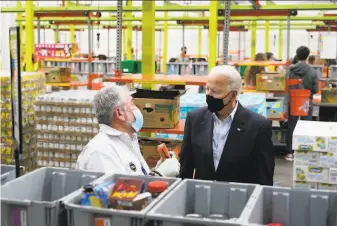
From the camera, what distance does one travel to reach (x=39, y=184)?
2.43 meters

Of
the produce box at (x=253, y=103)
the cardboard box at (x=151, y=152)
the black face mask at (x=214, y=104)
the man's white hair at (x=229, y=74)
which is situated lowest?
the cardboard box at (x=151, y=152)

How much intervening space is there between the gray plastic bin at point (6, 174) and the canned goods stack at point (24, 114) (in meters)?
3.21

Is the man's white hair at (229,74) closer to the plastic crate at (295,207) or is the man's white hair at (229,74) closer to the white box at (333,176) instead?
the white box at (333,176)

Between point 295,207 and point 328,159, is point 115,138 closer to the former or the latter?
point 295,207

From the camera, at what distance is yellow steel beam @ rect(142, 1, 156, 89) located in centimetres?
598

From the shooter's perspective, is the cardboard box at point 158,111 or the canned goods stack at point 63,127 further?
the canned goods stack at point 63,127

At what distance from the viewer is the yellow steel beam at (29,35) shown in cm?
988

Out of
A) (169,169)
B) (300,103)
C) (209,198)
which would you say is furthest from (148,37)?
(209,198)

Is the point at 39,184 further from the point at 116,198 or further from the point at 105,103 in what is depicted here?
the point at 105,103

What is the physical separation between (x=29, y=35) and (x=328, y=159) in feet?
26.7

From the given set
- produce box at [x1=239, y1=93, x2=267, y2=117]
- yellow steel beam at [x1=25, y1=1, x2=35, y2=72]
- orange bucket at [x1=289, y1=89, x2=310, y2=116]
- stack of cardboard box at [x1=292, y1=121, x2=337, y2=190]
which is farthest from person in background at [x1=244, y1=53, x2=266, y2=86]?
stack of cardboard box at [x1=292, y1=121, x2=337, y2=190]

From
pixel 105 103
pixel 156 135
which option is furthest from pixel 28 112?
pixel 105 103

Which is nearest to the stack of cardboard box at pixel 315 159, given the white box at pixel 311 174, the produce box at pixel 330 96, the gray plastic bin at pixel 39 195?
the white box at pixel 311 174

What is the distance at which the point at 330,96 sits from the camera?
8.77 meters
